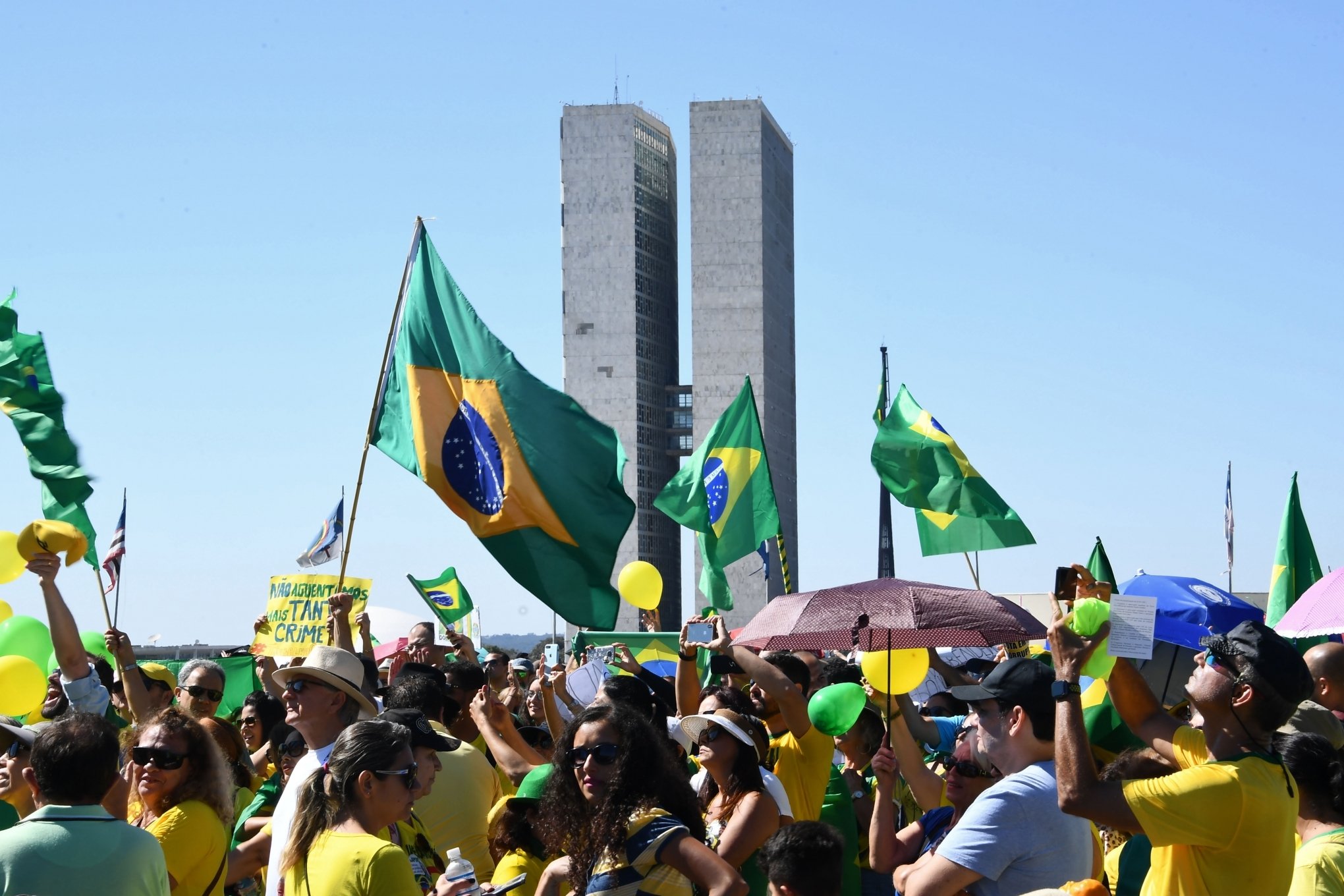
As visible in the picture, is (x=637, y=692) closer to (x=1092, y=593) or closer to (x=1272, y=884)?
(x=1092, y=593)

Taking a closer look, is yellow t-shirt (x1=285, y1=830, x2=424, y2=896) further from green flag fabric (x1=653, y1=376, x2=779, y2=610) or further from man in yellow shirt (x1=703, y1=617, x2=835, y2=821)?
green flag fabric (x1=653, y1=376, x2=779, y2=610)

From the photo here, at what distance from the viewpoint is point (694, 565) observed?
4473 inches

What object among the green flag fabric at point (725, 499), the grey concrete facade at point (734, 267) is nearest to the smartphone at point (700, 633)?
the green flag fabric at point (725, 499)

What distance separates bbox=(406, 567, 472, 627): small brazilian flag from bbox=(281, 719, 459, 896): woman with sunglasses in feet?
51.0

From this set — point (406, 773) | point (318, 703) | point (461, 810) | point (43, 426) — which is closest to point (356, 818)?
point (406, 773)

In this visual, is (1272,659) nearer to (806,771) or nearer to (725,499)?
(806,771)

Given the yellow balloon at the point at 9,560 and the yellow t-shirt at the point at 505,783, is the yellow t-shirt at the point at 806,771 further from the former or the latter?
the yellow balloon at the point at 9,560

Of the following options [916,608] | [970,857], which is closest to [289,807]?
[970,857]

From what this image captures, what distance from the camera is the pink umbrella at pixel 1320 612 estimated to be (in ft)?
27.3

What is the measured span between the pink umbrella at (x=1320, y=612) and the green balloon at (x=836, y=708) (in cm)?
338

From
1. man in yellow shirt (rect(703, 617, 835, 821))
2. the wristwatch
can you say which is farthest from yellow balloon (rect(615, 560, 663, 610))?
the wristwatch

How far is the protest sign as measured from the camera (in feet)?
55.7

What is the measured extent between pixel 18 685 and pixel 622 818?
4865mm

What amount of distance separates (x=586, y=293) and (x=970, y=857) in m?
108
